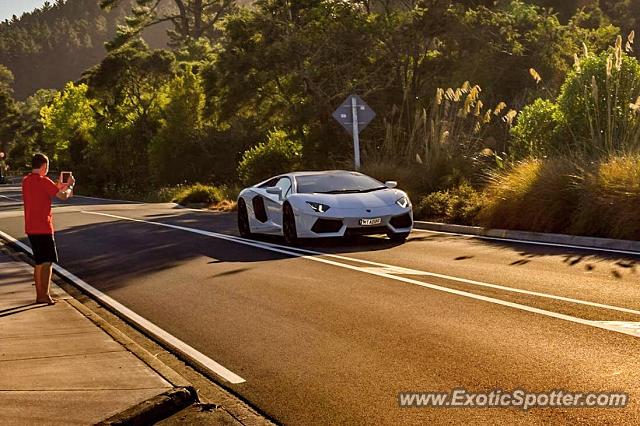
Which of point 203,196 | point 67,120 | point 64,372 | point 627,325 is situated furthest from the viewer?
point 67,120

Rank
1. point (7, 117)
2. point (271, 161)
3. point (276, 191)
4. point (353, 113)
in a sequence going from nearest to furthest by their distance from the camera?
1. point (276, 191)
2. point (353, 113)
3. point (271, 161)
4. point (7, 117)

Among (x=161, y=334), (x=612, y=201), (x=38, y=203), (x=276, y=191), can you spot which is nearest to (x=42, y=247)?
(x=38, y=203)

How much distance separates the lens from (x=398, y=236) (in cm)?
1537

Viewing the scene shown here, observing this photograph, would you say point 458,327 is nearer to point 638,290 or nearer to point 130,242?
point 638,290

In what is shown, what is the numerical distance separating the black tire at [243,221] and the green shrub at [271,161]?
17.9 metres

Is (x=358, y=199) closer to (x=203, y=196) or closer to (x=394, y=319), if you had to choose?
(x=394, y=319)

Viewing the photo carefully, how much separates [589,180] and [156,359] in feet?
31.2

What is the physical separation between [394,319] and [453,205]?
10805 millimetres

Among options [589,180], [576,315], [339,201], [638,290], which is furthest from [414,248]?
[576,315]

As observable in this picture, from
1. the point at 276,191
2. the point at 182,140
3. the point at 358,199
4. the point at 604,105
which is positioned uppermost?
the point at 182,140

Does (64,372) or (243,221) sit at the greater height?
(243,221)

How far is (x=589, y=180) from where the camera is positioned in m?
14.7

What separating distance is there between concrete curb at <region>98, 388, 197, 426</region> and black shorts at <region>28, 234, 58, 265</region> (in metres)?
5.10

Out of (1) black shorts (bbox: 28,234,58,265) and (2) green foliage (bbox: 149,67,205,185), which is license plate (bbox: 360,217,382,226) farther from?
(2) green foliage (bbox: 149,67,205,185)
